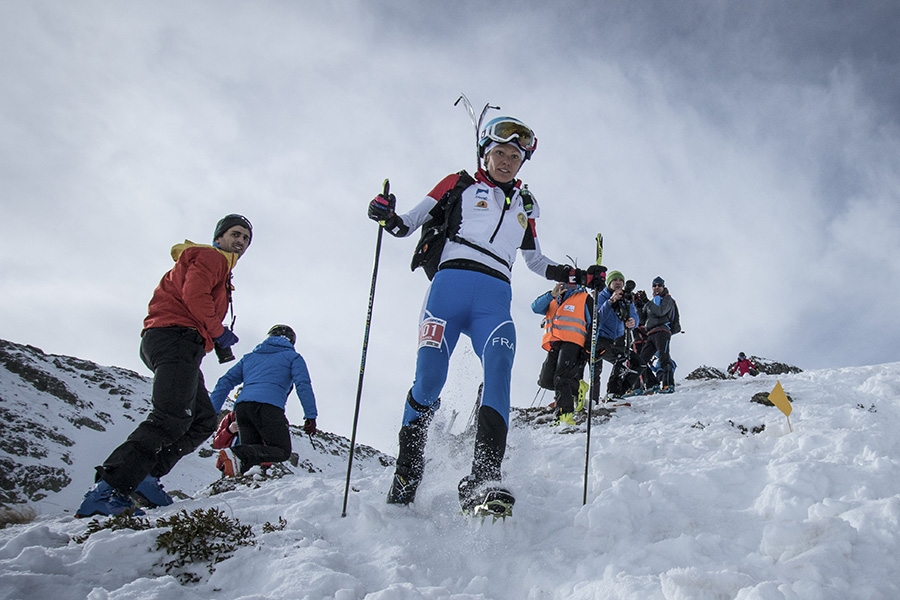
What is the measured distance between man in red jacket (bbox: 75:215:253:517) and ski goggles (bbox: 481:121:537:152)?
262 cm

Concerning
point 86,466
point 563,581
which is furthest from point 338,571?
point 86,466

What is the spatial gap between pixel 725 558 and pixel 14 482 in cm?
789

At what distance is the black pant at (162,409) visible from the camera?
391 centimetres

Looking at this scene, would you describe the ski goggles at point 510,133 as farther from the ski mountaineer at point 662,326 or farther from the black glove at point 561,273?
the ski mountaineer at point 662,326

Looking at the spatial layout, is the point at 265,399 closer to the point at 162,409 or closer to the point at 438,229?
the point at 162,409

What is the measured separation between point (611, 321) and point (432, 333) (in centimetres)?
636

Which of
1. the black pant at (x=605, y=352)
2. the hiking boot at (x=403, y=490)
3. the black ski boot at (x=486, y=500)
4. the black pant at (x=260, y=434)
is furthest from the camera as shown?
the black pant at (x=605, y=352)

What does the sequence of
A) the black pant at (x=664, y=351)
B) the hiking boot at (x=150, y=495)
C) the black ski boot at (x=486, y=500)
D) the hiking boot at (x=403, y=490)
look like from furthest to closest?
the black pant at (x=664, y=351), the hiking boot at (x=150, y=495), the hiking boot at (x=403, y=490), the black ski boot at (x=486, y=500)

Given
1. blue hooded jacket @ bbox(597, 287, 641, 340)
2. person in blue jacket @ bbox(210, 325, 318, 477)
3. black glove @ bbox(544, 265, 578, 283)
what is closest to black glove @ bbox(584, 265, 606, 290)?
black glove @ bbox(544, 265, 578, 283)

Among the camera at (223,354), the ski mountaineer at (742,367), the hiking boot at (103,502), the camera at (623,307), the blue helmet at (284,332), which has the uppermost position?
the ski mountaineer at (742,367)

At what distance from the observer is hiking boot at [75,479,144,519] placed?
3.77m

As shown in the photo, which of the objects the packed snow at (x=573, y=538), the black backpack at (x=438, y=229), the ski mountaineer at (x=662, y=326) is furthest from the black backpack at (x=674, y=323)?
the black backpack at (x=438, y=229)

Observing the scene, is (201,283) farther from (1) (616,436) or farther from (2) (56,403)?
(2) (56,403)

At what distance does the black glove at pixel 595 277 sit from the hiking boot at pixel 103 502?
12.5ft
